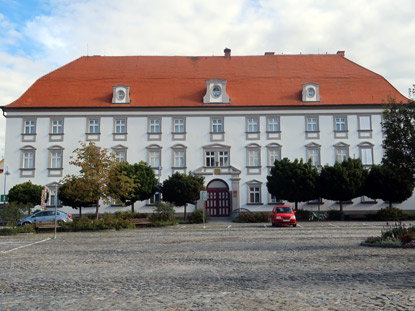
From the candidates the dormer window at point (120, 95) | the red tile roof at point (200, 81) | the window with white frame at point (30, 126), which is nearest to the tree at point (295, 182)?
the red tile roof at point (200, 81)

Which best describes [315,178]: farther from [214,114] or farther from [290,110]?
[214,114]

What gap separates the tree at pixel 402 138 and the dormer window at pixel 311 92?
23.9 metres

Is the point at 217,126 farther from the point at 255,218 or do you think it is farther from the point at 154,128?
the point at 255,218

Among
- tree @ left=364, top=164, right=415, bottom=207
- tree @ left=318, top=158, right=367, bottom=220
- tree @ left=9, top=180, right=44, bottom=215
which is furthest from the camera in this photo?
tree @ left=9, top=180, right=44, bottom=215

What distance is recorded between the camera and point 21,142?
4125cm

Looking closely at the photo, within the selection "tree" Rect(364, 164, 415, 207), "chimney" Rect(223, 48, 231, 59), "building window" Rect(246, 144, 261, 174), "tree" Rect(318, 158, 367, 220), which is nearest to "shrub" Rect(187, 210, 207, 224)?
"building window" Rect(246, 144, 261, 174)

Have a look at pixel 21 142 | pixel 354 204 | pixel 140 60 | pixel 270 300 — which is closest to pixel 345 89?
pixel 354 204

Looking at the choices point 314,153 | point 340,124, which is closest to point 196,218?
point 314,153

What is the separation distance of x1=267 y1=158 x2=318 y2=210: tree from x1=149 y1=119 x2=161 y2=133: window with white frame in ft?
40.9

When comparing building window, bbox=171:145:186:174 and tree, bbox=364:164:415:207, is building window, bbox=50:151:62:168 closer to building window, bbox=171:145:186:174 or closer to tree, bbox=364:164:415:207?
building window, bbox=171:145:186:174

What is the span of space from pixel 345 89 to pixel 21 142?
31.6m

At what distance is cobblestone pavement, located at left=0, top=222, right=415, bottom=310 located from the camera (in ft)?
22.3

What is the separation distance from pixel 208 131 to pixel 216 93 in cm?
388

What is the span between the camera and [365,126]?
41969 mm
